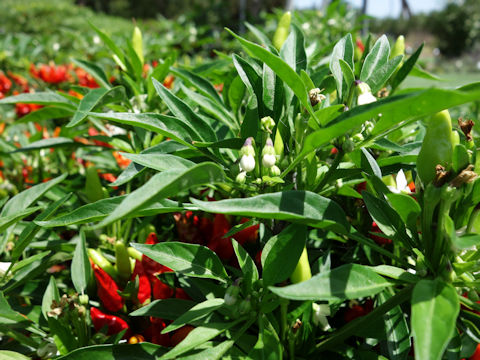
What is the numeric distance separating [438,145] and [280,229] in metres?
0.28

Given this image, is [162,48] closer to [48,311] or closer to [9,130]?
[9,130]

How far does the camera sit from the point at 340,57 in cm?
68

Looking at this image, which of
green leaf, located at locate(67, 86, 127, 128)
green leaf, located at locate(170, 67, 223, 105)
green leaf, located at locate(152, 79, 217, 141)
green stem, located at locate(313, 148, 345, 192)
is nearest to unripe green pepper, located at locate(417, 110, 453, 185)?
green stem, located at locate(313, 148, 345, 192)

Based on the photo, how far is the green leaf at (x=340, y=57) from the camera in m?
0.64

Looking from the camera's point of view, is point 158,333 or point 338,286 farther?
point 158,333

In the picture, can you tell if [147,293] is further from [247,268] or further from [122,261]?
[247,268]

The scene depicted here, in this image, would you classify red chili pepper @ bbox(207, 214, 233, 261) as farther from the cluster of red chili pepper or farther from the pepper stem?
the pepper stem

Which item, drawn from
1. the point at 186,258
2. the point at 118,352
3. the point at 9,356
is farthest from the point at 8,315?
the point at 186,258

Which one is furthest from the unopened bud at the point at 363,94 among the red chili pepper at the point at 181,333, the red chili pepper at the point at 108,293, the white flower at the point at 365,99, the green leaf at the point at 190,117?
the red chili pepper at the point at 108,293

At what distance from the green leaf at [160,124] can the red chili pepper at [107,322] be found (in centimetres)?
37

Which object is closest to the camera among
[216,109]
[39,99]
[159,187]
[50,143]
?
[159,187]

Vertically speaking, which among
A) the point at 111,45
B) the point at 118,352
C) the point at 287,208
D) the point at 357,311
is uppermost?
the point at 111,45

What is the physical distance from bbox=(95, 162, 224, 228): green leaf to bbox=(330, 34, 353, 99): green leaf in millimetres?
288

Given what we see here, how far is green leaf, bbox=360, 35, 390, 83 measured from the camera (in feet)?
2.19
